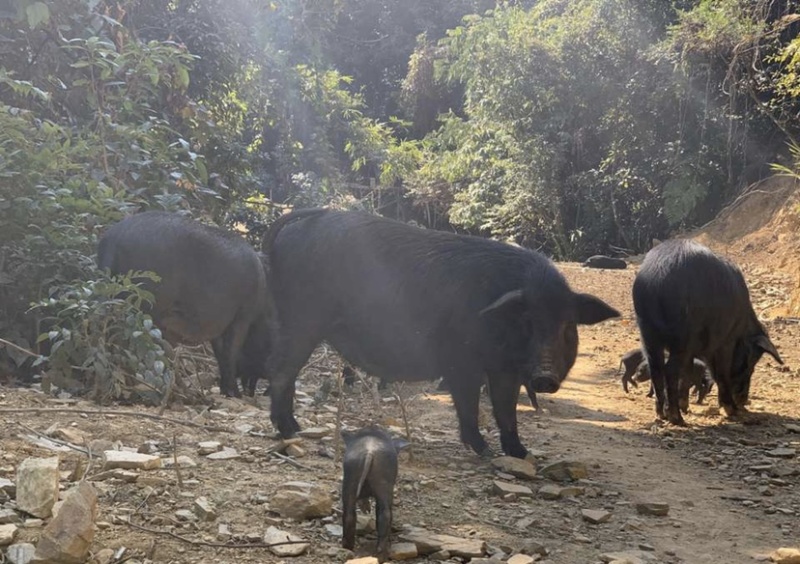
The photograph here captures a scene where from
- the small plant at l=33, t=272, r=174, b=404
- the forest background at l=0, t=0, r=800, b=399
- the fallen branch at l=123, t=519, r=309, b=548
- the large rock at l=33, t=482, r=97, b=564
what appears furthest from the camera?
the forest background at l=0, t=0, r=800, b=399

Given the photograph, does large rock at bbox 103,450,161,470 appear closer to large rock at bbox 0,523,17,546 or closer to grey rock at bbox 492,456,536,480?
large rock at bbox 0,523,17,546

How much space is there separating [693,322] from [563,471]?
8.17ft

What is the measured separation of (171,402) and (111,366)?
0.52 meters

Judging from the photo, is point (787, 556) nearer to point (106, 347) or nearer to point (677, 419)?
point (677, 419)

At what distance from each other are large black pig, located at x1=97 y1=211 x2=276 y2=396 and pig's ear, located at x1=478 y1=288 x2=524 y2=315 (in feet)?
8.97

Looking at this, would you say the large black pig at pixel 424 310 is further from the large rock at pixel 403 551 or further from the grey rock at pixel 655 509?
the large rock at pixel 403 551

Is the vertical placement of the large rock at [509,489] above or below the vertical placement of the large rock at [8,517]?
above

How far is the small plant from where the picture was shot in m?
6.00

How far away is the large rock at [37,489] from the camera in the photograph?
142 inches

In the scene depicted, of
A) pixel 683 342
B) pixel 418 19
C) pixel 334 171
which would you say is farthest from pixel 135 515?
pixel 418 19

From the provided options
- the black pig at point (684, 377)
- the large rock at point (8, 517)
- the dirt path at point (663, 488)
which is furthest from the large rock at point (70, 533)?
the black pig at point (684, 377)

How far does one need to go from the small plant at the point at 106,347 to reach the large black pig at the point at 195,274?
75cm

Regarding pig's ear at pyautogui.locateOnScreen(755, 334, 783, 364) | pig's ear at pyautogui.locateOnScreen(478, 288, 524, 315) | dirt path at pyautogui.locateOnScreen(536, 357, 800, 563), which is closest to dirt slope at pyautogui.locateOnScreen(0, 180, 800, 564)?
dirt path at pyautogui.locateOnScreen(536, 357, 800, 563)

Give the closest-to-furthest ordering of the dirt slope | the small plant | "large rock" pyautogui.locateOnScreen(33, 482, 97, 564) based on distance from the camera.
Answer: "large rock" pyautogui.locateOnScreen(33, 482, 97, 564) → the dirt slope → the small plant
